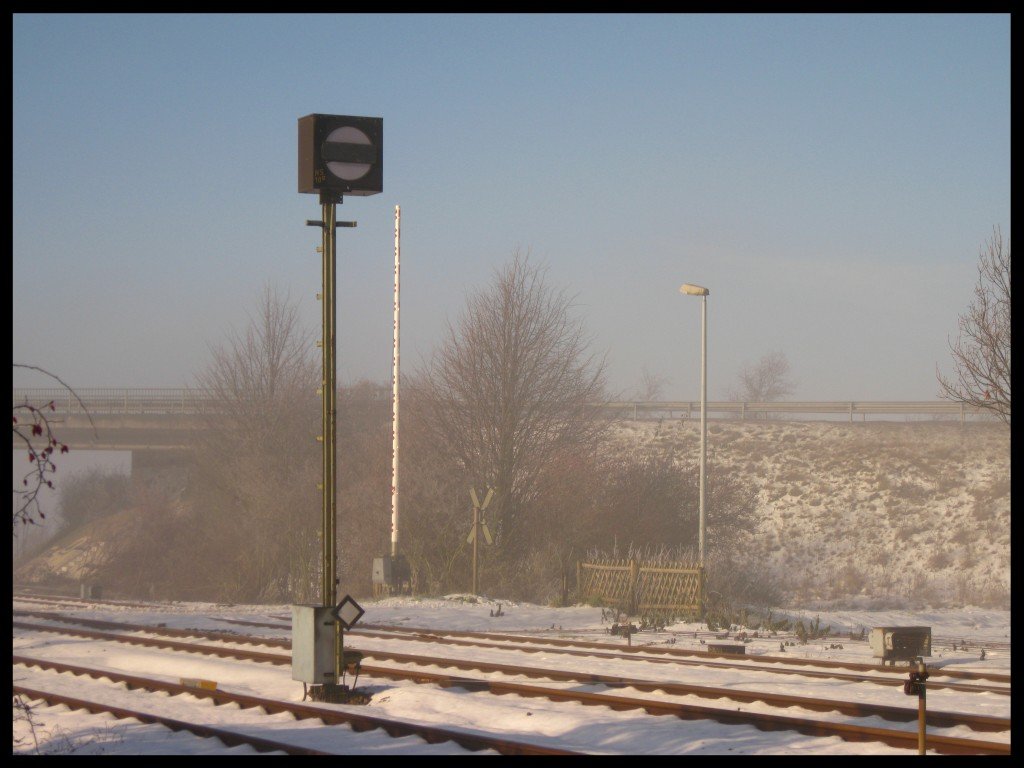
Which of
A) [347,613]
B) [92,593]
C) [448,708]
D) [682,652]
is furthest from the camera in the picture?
[92,593]

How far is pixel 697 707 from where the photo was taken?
11.3 m

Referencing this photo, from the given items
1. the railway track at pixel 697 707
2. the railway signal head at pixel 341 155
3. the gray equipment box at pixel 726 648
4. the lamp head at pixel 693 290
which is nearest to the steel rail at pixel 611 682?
the railway track at pixel 697 707

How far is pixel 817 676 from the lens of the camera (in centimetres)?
1452

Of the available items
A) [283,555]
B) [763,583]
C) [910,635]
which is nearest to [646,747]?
[910,635]

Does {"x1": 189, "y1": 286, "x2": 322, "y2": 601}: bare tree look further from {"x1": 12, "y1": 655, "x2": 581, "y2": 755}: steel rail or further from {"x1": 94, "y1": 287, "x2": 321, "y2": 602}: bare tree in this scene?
{"x1": 12, "y1": 655, "x2": 581, "y2": 755}: steel rail

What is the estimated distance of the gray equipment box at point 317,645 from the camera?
41.2 ft

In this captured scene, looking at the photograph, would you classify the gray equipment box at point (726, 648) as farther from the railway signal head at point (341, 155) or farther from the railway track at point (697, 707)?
the railway signal head at point (341, 155)

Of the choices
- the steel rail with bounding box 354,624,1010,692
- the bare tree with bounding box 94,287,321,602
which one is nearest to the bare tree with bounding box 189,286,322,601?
the bare tree with bounding box 94,287,321,602

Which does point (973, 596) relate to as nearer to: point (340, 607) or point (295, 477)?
point (295, 477)

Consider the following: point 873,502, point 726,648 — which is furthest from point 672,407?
point 726,648

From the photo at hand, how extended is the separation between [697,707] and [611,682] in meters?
2.45

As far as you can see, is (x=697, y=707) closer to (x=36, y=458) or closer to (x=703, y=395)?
(x=36, y=458)
